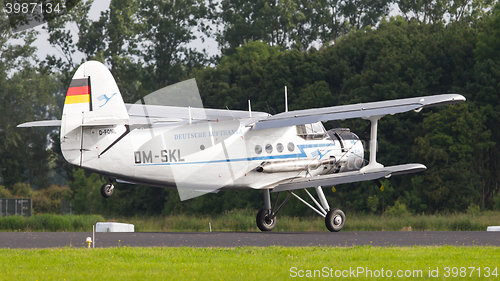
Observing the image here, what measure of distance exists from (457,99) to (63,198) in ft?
161

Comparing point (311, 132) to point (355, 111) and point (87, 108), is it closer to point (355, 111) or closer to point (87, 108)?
point (355, 111)

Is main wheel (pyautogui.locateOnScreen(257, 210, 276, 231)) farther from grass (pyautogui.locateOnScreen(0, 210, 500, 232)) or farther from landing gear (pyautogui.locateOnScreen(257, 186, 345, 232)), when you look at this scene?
grass (pyautogui.locateOnScreen(0, 210, 500, 232))

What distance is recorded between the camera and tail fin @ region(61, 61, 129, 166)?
18.3 meters

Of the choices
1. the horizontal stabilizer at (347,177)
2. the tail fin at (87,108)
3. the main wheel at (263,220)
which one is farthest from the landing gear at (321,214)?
the tail fin at (87,108)

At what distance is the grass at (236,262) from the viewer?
10875 mm

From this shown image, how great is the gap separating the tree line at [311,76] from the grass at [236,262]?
2498 centimetres

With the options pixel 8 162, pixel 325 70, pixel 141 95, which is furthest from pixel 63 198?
pixel 325 70

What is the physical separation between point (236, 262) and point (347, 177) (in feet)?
26.9

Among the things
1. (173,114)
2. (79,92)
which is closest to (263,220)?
(173,114)

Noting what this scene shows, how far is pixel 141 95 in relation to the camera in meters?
59.8

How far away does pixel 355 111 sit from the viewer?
1892cm

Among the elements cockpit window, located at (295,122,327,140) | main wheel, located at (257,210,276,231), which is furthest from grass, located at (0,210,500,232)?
cockpit window, located at (295,122,327,140)

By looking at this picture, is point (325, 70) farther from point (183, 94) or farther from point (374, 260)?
point (374, 260)

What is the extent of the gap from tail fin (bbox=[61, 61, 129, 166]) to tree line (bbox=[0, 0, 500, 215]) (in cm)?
2494
